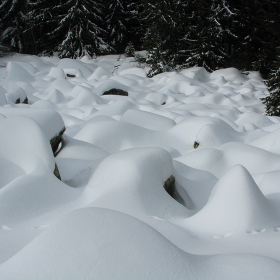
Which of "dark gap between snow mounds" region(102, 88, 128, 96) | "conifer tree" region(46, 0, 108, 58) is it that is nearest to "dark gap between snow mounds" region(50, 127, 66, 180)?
"dark gap between snow mounds" region(102, 88, 128, 96)

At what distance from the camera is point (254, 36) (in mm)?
13156

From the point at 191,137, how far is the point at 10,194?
2832 mm

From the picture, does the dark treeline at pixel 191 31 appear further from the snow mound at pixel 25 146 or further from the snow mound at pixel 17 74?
the snow mound at pixel 25 146

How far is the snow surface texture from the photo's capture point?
1.33 m

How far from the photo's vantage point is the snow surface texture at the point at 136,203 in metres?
1.33

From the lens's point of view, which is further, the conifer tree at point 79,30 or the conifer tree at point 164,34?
the conifer tree at point 79,30

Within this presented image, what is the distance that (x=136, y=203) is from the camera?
88.5 inches

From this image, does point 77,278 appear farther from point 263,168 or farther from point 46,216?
point 263,168

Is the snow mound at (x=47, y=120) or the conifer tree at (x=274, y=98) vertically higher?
the snow mound at (x=47, y=120)

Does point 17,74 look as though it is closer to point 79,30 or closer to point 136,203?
point 79,30

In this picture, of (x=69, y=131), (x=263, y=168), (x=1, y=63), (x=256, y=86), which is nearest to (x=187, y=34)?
(x=256, y=86)

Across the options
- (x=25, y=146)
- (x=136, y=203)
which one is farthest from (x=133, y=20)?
(x=136, y=203)

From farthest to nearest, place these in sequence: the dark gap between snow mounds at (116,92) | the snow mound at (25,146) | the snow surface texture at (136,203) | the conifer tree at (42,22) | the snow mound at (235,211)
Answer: the conifer tree at (42,22) < the dark gap between snow mounds at (116,92) < the snow mound at (25,146) < the snow mound at (235,211) < the snow surface texture at (136,203)

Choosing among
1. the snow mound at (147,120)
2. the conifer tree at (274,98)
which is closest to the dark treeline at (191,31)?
the conifer tree at (274,98)
